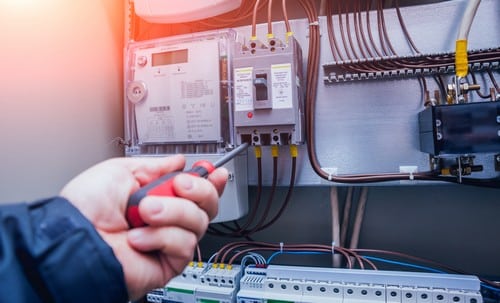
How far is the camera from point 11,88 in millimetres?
778

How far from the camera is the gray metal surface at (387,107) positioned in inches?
35.4

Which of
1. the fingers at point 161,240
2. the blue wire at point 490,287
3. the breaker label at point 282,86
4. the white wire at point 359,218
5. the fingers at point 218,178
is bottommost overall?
the blue wire at point 490,287

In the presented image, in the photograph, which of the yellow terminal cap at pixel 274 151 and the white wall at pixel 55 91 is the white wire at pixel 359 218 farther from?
the white wall at pixel 55 91

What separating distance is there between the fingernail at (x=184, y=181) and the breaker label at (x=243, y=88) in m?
0.43

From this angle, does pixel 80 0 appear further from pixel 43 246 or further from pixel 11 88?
pixel 43 246

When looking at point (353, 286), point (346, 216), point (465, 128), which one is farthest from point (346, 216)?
point (465, 128)

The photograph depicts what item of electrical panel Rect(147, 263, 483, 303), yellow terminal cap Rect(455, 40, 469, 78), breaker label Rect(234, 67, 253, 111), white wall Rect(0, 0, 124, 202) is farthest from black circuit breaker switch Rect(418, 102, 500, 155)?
white wall Rect(0, 0, 124, 202)

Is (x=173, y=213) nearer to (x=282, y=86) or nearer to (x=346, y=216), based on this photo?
(x=282, y=86)

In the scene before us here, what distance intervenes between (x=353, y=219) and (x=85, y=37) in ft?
3.24

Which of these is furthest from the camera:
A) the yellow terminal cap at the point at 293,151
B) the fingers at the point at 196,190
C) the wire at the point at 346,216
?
the wire at the point at 346,216

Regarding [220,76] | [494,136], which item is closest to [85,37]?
[220,76]

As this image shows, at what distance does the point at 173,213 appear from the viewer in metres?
0.44

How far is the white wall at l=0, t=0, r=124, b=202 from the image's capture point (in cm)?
78

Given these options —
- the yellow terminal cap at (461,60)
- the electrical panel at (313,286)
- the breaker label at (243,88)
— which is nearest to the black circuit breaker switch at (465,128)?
the yellow terminal cap at (461,60)
